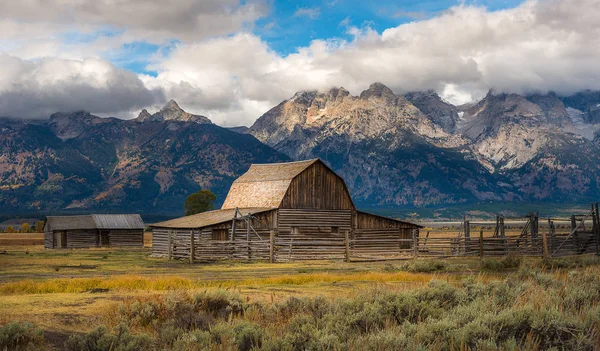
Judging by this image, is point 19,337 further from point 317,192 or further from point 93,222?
point 93,222

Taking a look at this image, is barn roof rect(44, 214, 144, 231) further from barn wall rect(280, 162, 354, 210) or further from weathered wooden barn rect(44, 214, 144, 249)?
barn wall rect(280, 162, 354, 210)

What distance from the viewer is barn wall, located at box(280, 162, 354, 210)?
49097 millimetres

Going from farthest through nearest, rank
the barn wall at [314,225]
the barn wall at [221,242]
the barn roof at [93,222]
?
the barn roof at [93,222] < the barn wall at [314,225] < the barn wall at [221,242]

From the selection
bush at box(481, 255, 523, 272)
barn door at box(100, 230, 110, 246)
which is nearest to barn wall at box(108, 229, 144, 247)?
barn door at box(100, 230, 110, 246)

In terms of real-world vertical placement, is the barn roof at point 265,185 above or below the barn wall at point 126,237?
above

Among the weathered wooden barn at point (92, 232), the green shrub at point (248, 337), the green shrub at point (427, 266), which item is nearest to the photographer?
the green shrub at point (248, 337)

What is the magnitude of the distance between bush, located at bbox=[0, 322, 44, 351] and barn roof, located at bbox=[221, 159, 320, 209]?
37761mm

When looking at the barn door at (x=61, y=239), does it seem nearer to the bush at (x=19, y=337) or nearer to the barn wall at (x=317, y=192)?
the barn wall at (x=317, y=192)

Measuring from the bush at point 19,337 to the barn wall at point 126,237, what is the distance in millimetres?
64678

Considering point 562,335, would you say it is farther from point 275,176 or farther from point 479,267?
point 275,176

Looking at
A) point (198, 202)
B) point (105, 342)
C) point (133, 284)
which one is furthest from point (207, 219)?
point (198, 202)

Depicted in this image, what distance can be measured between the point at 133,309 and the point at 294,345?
14.1ft

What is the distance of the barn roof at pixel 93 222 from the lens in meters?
71.1

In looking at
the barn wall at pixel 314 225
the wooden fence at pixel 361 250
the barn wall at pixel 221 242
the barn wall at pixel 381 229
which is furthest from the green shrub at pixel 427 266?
the barn wall at pixel 381 229
